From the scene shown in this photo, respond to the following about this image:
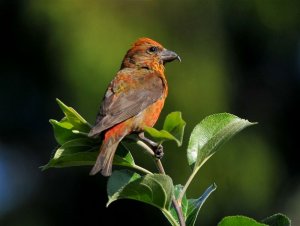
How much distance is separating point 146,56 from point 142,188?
8.49ft

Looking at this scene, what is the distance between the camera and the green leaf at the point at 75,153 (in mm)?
3551

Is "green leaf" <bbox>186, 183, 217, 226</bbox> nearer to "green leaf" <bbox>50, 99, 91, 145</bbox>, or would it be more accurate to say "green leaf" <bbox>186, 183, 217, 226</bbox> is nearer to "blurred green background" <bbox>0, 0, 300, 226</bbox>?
"green leaf" <bbox>50, 99, 91, 145</bbox>

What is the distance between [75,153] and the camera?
3592mm

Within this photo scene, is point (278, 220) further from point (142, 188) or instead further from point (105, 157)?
point (105, 157)

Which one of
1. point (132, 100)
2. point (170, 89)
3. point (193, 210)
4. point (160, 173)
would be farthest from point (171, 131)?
point (170, 89)

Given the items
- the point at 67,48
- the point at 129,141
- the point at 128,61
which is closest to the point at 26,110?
the point at 67,48

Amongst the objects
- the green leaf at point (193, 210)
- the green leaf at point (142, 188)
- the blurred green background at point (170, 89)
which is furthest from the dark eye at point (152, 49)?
the blurred green background at point (170, 89)

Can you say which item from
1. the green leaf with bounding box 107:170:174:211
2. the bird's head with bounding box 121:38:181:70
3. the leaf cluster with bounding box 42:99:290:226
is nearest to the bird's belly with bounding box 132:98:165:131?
the bird's head with bounding box 121:38:181:70

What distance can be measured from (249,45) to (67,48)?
16.7 feet

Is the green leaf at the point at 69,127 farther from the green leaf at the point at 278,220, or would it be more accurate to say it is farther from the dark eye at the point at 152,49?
the dark eye at the point at 152,49

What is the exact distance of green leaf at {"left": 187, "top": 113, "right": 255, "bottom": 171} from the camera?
3547 millimetres

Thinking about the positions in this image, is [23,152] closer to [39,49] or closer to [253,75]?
[39,49]

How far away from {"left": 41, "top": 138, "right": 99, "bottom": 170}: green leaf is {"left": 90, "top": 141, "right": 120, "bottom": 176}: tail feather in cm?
3

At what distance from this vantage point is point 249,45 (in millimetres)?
Answer: 21203
